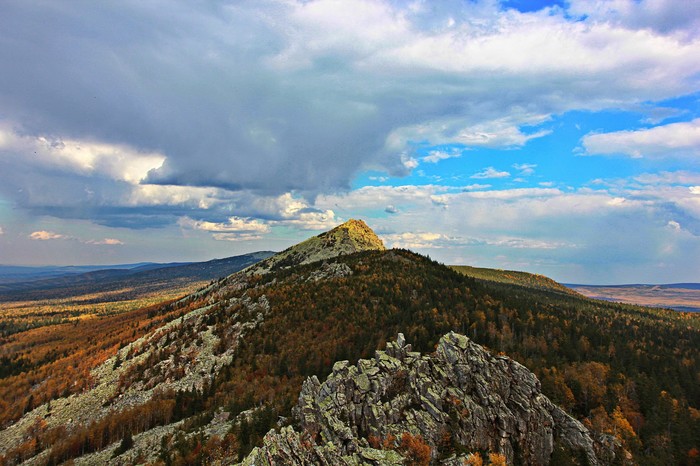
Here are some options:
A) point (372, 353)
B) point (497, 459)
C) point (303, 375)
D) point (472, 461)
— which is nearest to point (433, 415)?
point (472, 461)

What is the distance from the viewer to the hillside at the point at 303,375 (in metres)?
70.6

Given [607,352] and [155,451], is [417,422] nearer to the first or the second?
[155,451]

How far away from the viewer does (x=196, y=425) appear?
7450cm

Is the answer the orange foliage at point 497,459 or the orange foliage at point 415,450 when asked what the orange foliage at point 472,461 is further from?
the orange foliage at point 415,450

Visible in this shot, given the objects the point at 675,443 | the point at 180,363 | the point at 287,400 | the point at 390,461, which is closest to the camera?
the point at 390,461

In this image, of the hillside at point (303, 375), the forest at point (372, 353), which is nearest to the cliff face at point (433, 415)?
the hillside at point (303, 375)

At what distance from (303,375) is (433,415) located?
52.5 meters

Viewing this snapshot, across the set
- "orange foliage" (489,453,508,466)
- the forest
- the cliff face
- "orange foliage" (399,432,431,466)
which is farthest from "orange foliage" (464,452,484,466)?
"orange foliage" (399,432,431,466)

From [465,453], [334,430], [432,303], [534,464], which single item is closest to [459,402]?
[465,453]

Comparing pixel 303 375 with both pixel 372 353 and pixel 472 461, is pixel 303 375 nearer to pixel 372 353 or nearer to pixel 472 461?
pixel 372 353

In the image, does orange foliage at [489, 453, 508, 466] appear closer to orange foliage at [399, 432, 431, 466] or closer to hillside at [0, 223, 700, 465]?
hillside at [0, 223, 700, 465]

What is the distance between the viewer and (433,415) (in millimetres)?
61750

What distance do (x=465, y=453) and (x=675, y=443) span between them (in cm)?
8181

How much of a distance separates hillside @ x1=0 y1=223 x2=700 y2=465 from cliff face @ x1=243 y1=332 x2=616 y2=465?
1046mm
